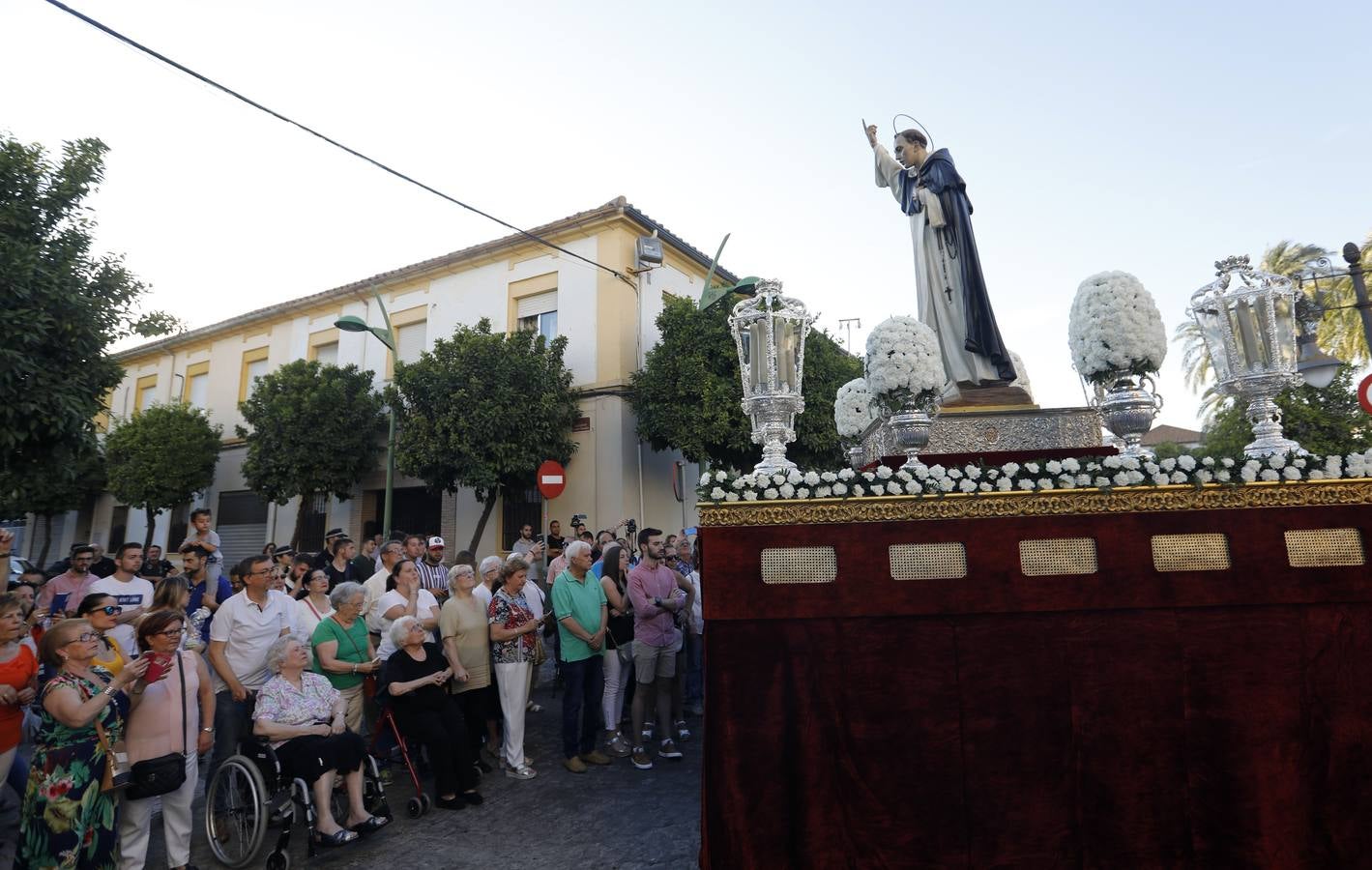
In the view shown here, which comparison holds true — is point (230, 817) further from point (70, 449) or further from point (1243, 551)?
point (70, 449)

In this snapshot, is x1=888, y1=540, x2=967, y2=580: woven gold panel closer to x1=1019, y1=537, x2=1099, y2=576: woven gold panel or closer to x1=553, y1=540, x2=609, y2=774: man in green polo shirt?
x1=1019, y1=537, x2=1099, y2=576: woven gold panel

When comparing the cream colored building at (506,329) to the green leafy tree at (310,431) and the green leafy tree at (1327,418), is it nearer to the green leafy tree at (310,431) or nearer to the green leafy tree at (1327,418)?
the green leafy tree at (310,431)

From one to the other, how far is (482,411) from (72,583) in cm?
843

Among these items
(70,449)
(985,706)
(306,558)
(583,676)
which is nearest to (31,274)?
(70,449)

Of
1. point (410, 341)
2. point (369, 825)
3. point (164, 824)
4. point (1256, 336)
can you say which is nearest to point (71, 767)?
point (164, 824)

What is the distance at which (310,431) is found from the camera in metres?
17.5

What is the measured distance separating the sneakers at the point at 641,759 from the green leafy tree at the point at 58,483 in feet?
33.0

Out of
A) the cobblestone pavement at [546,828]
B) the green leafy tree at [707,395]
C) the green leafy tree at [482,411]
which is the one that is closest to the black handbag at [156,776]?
the cobblestone pavement at [546,828]

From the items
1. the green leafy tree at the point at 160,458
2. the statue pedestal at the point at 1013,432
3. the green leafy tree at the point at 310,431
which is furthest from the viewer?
the green leafy tree at the point at 160,458

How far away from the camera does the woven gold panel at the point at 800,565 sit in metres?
3.46

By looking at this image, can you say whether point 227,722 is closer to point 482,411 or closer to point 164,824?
point 164,824

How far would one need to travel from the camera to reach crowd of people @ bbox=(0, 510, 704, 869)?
3650mm

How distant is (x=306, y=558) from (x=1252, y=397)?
27.8 ft

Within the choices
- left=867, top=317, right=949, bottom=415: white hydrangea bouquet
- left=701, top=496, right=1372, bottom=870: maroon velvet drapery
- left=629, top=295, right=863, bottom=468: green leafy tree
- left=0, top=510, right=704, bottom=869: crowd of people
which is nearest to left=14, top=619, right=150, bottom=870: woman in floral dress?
left=0, top=510, right=704, bottom=869: crowd of people
